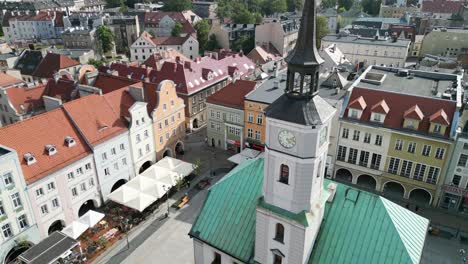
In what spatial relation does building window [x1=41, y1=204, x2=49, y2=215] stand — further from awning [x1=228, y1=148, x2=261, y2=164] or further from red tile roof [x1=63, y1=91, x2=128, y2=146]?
awning [x1=228, y1=148, x2=261, y2=164]

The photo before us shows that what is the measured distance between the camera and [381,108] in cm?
4753

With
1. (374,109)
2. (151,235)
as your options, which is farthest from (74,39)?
(374,109)

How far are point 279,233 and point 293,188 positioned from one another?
453 centimetres

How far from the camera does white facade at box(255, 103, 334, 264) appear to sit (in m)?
21.7

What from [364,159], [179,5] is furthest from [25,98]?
[179,5]

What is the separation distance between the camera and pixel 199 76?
7438 cm

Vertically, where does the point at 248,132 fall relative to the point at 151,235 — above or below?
above

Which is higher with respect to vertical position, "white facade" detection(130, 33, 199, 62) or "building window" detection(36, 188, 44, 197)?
"white facade" detection(130, 33, 199, 62)

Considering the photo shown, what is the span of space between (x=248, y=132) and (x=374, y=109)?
21.2 meters

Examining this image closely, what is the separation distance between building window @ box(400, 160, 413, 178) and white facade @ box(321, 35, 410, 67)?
52.5m

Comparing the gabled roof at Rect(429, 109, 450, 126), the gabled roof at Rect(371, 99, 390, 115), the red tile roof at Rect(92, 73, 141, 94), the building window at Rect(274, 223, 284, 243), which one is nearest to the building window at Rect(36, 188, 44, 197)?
the red tile roof at Rect(92, 73, 141, 94)

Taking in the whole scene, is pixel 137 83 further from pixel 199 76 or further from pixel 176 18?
pixel 176 18

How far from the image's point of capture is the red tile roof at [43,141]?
129ft

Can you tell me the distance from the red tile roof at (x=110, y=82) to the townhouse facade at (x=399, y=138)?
3700 centimetres
